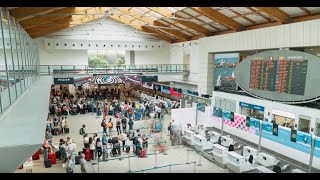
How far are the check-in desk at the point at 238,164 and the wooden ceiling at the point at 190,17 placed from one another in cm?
561

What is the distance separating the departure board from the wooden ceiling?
2.80 metres

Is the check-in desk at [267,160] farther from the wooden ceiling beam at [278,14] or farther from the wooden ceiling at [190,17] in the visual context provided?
the wooden ceiling beam at [278,14]

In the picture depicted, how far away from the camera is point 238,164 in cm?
949

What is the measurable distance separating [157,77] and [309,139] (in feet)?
55.4

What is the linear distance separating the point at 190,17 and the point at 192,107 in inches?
294

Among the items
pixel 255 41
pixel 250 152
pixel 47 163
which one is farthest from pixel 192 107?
pixel 47 163

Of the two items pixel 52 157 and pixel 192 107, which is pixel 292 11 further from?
pixel 52 157

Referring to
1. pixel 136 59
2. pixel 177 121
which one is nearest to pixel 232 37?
pixel 177 121

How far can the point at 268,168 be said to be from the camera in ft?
32.4

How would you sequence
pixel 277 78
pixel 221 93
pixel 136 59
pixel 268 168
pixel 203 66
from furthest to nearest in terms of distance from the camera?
pixel 136 59, pixel 203 66, pixel 221 93, pixel 277 78, pixel 268 168

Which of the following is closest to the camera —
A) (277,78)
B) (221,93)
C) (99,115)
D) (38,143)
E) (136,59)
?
(38,143)

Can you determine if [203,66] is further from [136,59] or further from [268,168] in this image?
[268,168]

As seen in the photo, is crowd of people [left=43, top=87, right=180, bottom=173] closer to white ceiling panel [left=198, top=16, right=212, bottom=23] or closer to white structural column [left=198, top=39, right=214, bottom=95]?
white structural column [left=198, top=39, right=214, bottom=95]

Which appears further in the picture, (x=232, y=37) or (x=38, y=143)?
(x=232, y=37)
